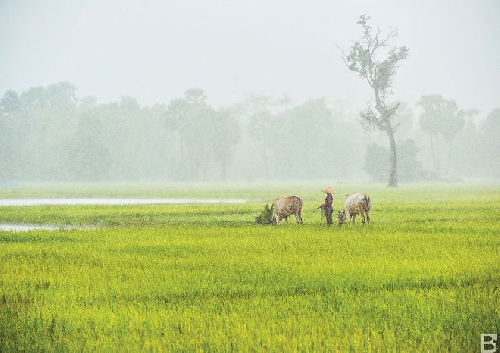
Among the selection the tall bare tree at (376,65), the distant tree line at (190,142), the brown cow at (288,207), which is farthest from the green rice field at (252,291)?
the distant tree line at (190,142)

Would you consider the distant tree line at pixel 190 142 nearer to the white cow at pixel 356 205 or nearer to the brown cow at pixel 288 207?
the brown cow at pixel 288 207

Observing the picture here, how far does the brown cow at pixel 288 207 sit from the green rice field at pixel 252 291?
2916mm

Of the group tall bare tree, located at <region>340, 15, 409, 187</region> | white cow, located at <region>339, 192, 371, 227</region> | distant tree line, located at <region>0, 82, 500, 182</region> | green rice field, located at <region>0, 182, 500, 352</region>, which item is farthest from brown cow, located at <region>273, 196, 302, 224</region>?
distant tree line, located at <region>0, 82, 500, 182</region>

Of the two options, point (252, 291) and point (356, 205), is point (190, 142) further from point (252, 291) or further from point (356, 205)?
point (252, 291)

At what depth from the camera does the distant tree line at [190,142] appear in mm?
113250

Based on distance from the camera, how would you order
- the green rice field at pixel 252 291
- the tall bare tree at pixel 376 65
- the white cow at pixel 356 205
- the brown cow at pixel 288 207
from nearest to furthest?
the green rice field at pixel 252 291
the white cow at pixel 356 205
the brown cow at pixel 288 207
the tall bare tree at pixel 376 65

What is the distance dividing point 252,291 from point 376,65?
67640 millimetres

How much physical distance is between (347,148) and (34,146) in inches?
2471

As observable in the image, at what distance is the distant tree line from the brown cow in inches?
2983

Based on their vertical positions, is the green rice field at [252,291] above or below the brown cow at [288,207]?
below

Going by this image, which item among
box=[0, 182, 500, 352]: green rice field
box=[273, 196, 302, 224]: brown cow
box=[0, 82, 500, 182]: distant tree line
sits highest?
box=[0, 82, 500, 182]: distant tree line

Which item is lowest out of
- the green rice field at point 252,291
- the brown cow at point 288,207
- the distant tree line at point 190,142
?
the green rice field at point 252,291

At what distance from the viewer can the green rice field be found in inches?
337

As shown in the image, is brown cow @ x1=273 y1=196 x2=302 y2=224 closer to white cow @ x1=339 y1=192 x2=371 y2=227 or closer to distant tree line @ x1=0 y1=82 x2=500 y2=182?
white cow @ x1=339 y1=192 x2=371 y2=227
